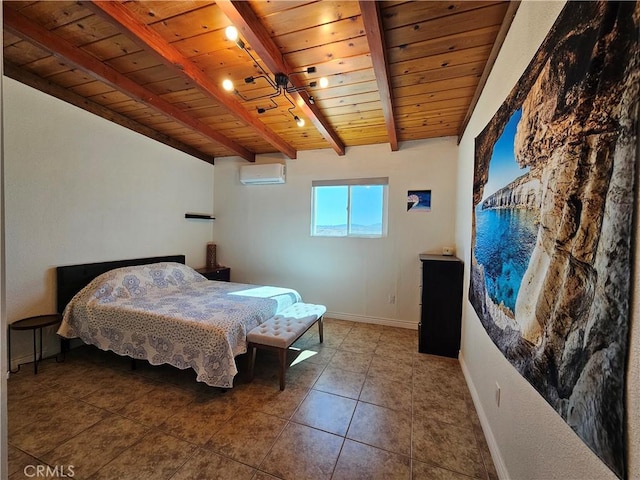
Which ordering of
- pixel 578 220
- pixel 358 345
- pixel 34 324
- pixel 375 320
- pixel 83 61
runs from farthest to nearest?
pixel 375 320, pixel 358 345, pixel 34 324, pixel 83 61, pixel 578 220

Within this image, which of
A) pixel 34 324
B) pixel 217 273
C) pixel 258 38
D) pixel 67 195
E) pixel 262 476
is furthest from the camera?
pixel 217 273

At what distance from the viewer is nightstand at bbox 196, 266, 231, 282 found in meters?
3.96

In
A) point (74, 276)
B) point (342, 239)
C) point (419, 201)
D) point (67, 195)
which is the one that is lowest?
point (74, 276)

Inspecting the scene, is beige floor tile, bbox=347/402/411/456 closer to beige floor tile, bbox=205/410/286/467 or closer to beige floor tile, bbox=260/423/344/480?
beige floor tile, bbox=260/423/344/480

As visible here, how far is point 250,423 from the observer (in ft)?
5.69

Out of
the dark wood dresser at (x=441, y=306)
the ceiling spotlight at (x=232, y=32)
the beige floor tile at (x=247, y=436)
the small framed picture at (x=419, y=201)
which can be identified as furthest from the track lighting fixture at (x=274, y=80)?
the beige floor tile at (x=247, y=436)

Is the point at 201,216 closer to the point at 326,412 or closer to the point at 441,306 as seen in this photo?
the point at 326,412

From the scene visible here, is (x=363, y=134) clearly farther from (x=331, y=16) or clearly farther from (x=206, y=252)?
(x=206, y=252)

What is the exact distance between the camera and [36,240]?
2.37m

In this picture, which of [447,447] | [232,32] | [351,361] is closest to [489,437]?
[447,447]

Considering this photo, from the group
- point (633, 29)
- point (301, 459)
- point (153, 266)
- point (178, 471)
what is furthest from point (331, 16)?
point (153, 266)

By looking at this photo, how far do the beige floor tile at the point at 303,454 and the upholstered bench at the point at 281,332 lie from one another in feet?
1.66

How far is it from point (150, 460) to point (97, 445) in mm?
387

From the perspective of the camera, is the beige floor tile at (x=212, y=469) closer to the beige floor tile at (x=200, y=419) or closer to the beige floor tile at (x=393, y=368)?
the beige floor tile at (x=200, y=419)
